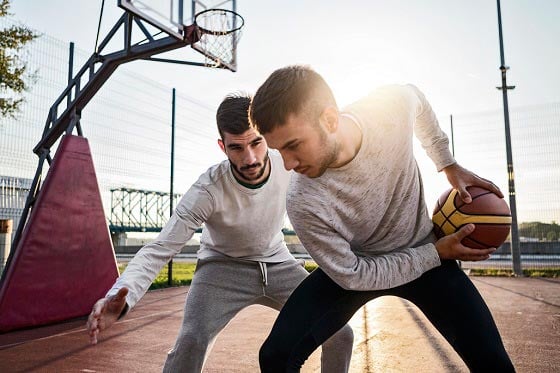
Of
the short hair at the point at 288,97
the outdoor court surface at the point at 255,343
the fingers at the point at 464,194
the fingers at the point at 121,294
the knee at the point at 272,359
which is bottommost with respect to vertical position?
the outdoor court surface at the point at 255,343

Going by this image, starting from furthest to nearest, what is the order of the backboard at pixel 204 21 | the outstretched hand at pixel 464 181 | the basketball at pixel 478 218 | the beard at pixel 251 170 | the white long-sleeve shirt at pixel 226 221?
the backboard at pixel 204 21, the beard at pixel 251 170, the white long-sleeve shirt at pixel 226 221, the outstretched hand at pixel 464 181, the basketball at pixel 478 218

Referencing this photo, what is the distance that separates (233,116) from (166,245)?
0.80m

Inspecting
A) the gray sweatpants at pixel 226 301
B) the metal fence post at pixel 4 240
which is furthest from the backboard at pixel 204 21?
the gray sweatpants at pixel 226 301

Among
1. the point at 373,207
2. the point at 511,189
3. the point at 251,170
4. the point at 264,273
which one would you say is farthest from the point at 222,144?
the point at 511,189

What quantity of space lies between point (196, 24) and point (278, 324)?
19.1ft

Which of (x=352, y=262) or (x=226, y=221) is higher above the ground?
(x=226, y=221)

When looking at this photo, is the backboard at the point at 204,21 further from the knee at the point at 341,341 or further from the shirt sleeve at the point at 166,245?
the knee at the point at 341,341

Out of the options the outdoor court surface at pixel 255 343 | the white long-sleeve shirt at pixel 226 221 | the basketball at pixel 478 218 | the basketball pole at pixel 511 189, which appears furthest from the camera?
the basketball pole at pixel 511 189

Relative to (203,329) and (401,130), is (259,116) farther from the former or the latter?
(203,329)

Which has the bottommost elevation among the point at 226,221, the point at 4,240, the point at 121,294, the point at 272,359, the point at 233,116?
the point at 272,359

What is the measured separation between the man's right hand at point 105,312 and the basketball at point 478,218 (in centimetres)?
155

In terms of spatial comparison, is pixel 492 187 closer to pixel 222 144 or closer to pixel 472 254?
pixel 472 254

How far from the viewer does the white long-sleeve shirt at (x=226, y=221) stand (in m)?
2.55

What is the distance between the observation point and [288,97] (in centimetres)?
188
